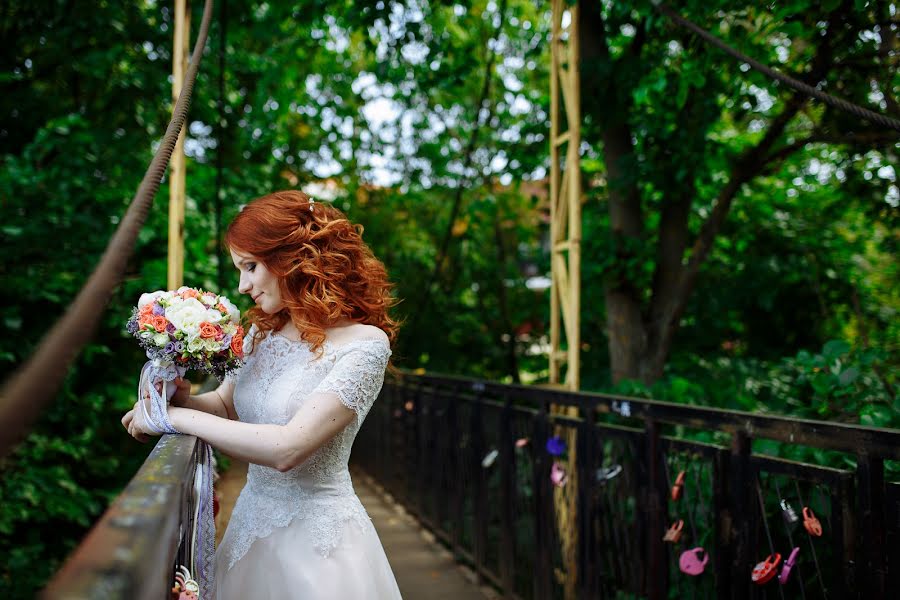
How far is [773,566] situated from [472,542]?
2.97 metres

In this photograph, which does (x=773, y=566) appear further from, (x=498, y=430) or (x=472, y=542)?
(x=472, y=542)

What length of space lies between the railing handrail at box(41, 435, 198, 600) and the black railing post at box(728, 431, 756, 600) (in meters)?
1.84

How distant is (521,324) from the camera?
11297 millimetres

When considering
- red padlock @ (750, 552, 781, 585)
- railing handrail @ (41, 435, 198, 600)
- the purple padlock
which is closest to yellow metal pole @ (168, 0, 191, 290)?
the purple padlock

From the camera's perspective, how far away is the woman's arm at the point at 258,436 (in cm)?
199

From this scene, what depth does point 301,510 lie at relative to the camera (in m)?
2.29

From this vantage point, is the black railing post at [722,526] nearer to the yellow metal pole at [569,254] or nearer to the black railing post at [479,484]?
the yellow metal pole at [569,254]

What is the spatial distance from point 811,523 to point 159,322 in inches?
71.4

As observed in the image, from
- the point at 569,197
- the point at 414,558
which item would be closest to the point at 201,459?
the point at 569,197

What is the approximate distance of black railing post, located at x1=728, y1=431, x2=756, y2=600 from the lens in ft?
8.68

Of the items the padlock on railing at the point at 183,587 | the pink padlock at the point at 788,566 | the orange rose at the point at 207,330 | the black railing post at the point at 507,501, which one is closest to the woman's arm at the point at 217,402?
the orange rose at the point at 207,330

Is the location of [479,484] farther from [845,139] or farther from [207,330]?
[207,330]

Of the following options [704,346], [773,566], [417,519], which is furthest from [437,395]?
[773,566]

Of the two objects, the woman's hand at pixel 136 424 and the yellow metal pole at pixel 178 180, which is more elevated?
the yellow metal pole at pixel 178 180
